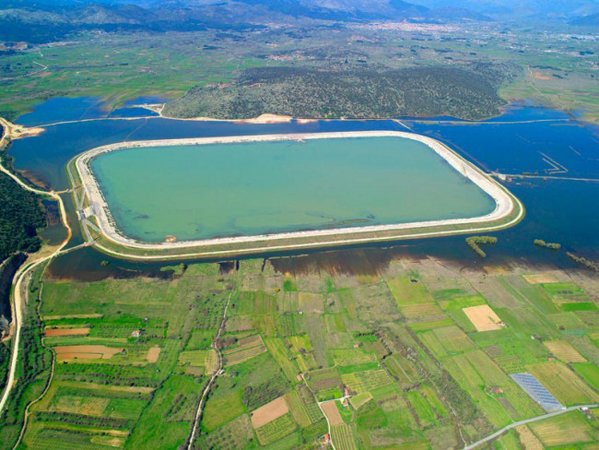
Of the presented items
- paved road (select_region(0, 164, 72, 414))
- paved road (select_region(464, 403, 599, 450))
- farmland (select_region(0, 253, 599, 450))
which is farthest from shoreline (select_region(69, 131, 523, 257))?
paved road (select_region(464, 403, 599, 450))

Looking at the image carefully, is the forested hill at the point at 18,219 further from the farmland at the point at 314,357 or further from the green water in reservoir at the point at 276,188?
the green water in reservoir at the point at 276,188

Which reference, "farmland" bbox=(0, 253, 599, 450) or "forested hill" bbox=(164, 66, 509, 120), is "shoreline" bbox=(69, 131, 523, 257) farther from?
"forested hill" bbox=(164, 66, 509, 120)

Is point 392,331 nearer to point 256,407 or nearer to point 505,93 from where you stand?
point 256,407

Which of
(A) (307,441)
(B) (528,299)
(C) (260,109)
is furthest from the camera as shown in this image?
(C) (260,109)

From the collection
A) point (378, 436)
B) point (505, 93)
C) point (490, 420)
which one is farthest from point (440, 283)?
point (505, 93)

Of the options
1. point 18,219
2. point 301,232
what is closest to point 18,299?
point 18,219

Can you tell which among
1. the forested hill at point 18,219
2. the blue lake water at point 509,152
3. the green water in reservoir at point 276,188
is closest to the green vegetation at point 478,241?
the blue lake water at point 509,152
